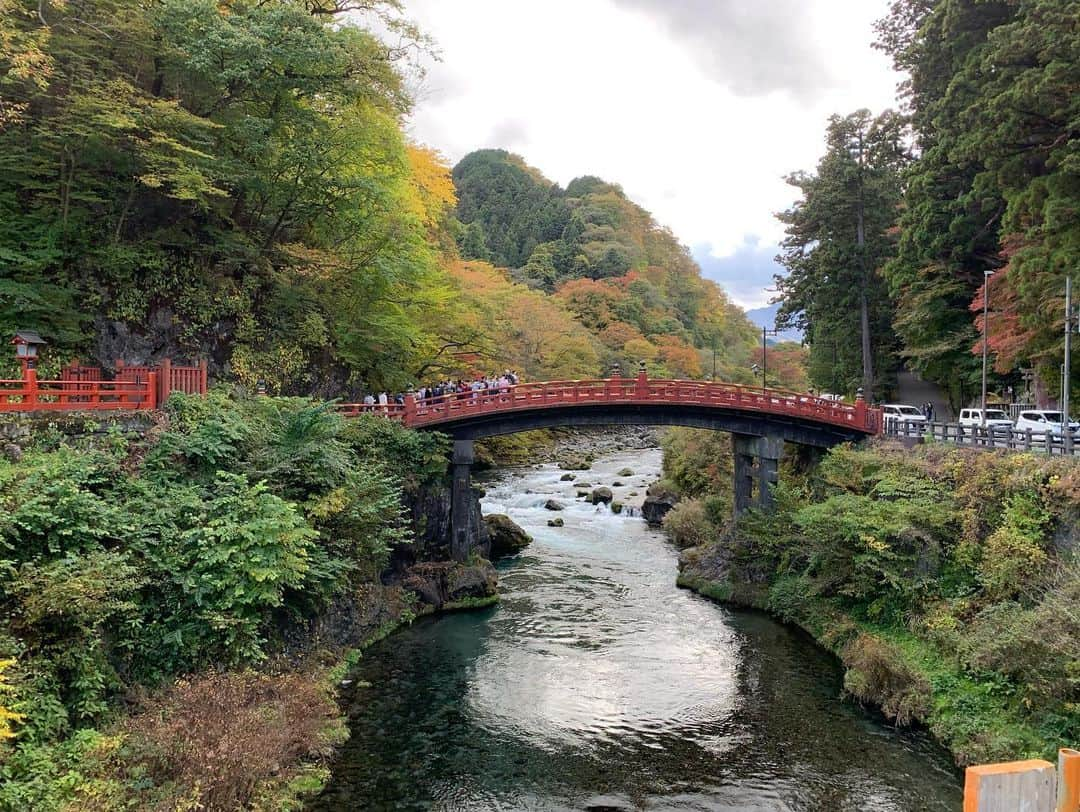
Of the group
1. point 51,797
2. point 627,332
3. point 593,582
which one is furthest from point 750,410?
point 627,332

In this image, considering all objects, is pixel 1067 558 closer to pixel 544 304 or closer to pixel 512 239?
pixel 544 304

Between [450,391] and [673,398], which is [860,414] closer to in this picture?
[673,398]

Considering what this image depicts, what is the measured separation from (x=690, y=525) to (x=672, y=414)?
6292 millimetres

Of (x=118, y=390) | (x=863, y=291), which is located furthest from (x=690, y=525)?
(x=118, y=390)

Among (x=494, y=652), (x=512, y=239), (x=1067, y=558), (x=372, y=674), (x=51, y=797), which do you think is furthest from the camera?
(x=512, y=239)

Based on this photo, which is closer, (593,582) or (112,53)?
(112,53)

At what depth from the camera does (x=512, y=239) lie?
95.9 m

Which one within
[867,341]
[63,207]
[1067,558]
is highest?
[63,207]

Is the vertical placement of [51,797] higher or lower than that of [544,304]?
lower

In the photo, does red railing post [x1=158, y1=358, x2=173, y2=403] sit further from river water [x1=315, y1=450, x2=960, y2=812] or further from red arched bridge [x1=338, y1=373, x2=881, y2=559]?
red arched bridge [x1=338, y1=373, x2=881, y2=559]

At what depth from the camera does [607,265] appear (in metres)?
82.4

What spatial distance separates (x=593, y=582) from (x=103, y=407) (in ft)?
55.7

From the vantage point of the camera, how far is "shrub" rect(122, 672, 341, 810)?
10.8m

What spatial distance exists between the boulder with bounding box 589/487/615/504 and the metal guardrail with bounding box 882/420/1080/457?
16670 millimetres
